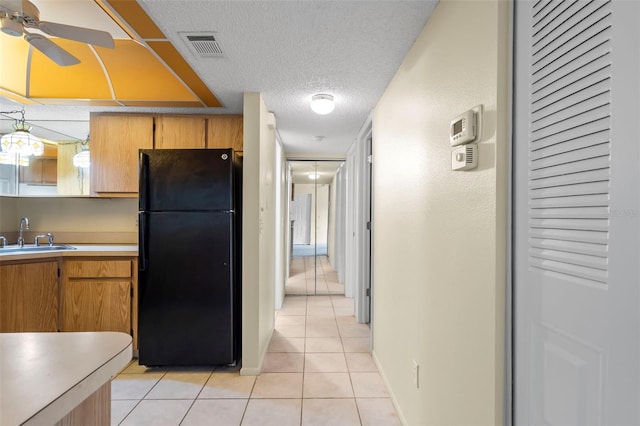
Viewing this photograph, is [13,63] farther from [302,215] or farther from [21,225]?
[302,215]

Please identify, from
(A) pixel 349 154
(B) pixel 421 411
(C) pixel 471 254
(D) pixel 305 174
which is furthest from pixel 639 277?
(D) pixel 305 174

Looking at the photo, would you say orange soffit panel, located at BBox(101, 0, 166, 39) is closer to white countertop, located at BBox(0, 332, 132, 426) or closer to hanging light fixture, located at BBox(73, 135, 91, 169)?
white countertop, located at BBox(0, 332, 132, 426)

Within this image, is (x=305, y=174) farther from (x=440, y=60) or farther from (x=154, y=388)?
(x=440, y=60)

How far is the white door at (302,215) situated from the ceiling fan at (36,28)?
3821 millimetres

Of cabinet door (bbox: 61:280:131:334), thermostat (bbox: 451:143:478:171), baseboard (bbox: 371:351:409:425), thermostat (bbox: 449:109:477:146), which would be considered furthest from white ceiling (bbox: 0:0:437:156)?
baseboard (bbox: 371:351:409:425)

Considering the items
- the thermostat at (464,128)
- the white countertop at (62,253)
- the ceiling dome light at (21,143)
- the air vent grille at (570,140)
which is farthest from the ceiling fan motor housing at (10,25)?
the air vent grille at (570,140)

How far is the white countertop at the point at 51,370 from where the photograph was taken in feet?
2.04

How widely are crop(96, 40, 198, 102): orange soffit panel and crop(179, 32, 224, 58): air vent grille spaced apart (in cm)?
65

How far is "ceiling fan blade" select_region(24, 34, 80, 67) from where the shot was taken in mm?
1760

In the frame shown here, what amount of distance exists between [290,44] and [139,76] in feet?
4.92

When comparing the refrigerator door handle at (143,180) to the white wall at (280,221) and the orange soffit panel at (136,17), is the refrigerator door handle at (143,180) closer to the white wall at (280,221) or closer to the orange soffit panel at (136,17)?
the orange soffit panel at (136,17)

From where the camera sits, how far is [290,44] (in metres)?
1.92

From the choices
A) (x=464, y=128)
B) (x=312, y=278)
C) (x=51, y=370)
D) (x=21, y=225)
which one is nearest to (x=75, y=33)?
(x=51, y=370)

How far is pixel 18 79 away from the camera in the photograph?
267cm
